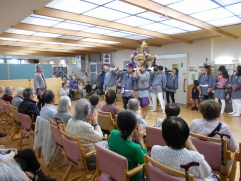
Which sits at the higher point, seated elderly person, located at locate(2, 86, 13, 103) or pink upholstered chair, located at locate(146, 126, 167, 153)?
seated elderly person, located at locate(2, 86, 13, 103)

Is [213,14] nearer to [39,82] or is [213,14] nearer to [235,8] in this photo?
[235,8]

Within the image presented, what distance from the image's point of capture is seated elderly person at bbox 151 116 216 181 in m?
1.19

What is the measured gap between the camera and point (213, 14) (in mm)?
4422

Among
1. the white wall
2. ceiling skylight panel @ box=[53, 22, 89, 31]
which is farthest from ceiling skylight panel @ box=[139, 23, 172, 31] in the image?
the white wall

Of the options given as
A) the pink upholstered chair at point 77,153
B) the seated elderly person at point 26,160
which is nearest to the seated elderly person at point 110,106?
the pink upholstered chair at point 77,153

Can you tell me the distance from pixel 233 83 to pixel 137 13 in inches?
146

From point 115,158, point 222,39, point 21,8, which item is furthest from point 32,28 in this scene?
point 222,39

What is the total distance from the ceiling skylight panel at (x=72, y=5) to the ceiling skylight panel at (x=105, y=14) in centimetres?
20

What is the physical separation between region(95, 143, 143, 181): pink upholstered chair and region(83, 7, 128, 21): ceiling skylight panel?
11.0ft

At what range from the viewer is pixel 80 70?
547 inches

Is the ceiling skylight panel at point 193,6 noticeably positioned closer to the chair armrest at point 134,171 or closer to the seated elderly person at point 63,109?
the seated elderly person at point 63,109

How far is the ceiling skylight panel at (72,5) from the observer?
Result: 11.9 ft

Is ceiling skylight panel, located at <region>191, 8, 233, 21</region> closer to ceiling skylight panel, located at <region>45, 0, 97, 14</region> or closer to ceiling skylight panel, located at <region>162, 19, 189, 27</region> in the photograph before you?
ceiling skylight panel, located at <region>162, 19, 189, 27</region>

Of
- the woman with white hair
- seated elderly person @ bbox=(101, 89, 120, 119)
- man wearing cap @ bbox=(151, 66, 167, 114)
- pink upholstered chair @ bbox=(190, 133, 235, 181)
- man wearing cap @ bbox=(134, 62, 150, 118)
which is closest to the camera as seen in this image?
pink upholstered chair @ bbox=(190, 133, 235, 181)
